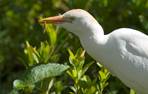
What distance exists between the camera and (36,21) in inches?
200

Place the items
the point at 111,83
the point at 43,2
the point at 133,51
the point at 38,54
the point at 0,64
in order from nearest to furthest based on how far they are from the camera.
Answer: the point at 133,51 < the point at 38,54 < the point at 111,83 < the point at 0,64 < the point at 43,2

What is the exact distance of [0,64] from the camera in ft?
15.8

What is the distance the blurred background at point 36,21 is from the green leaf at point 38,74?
47 cm

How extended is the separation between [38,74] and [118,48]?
1.60ft

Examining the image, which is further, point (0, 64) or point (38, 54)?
point (0, 64)

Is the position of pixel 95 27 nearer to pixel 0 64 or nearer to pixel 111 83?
pixel 111 83

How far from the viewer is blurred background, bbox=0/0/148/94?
170 inches

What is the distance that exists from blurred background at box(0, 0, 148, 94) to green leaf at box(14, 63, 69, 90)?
0.47 metres

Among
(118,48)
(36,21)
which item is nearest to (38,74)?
(118,48)

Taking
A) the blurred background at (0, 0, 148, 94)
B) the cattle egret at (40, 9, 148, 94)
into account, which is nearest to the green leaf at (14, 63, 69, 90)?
the cattle egret at (40, 9, 148, 94)

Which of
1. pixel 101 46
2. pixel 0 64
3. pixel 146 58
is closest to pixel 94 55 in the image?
pixel 101 46

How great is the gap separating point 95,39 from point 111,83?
2.85 feet

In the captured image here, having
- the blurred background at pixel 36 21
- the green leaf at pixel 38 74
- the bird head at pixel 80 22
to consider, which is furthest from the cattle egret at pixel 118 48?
the blurred background at pixel 36 21

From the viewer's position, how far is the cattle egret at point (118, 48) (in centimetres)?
306
